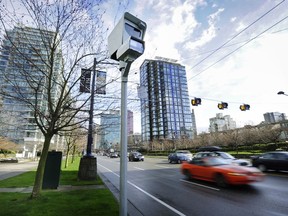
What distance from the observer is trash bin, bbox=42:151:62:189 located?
8.51 metres

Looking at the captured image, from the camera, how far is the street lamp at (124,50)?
2513mm

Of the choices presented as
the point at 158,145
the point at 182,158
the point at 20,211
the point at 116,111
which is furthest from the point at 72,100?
the point at 158,145

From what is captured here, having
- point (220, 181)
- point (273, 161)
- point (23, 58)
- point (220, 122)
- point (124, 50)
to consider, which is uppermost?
point (220, 122)

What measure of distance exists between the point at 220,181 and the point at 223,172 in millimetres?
496

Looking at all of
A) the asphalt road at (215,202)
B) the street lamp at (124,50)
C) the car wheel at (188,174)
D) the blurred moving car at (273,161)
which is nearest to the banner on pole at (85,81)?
the asphalt road at (215,202)

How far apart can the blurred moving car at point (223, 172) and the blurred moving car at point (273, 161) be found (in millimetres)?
5585

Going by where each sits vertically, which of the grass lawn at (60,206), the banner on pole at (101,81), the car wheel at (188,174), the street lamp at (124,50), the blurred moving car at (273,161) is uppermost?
the banner on pole at (101,81)

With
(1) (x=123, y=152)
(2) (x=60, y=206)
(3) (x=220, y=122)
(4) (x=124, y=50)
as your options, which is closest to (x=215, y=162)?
(2) (x=60, y=206)

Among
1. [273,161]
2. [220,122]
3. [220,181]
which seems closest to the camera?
[220,181]

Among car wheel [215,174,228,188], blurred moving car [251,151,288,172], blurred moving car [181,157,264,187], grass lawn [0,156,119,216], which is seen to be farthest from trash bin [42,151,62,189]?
blurred moving car [251,151,288,172]

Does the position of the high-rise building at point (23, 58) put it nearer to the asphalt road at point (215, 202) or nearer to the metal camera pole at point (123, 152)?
the metal camera pole at point (123, 152)

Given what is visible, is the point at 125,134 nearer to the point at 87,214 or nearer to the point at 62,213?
the point at 87,214

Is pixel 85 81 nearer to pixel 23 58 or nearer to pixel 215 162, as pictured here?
pixel 23 58

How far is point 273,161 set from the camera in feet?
44.6
